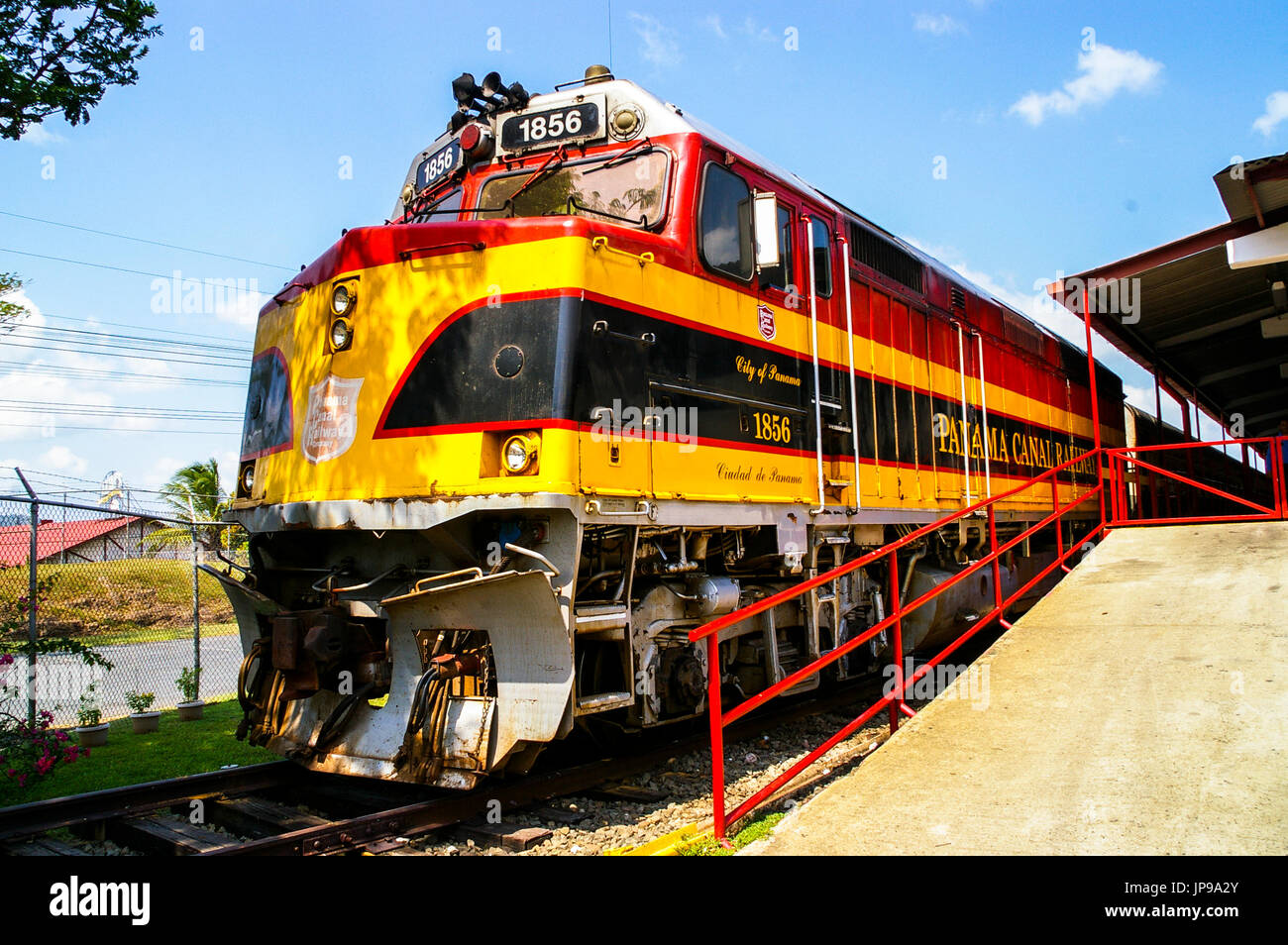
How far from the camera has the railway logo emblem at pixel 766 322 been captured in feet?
21.9

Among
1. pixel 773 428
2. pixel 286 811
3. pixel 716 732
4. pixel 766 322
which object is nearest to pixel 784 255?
pixel 766 322

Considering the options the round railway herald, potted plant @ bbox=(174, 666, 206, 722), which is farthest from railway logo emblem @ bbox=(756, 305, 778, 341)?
potted plant @ bbox=(174, 666, 206, 722)

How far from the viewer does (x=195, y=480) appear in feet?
99.5

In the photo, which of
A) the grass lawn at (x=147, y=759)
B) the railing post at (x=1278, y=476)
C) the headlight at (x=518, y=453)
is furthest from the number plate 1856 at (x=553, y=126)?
the railing post at (x=1278, y=476)

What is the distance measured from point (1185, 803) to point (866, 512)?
4.01 m

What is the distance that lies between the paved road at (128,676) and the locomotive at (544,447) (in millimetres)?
3322

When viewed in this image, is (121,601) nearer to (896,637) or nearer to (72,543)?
(72,543)

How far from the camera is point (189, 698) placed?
10.3m

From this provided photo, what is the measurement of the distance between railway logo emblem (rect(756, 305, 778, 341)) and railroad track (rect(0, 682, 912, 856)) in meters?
3.12

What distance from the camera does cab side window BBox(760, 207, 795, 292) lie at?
22.6 feet

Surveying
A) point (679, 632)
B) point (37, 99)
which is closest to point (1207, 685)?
point (679, 632)
